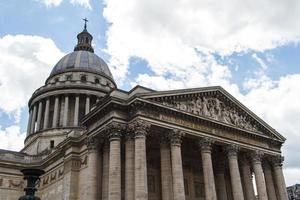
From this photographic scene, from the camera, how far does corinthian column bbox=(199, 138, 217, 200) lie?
33.3 metres

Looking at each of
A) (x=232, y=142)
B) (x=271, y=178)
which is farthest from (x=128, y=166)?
(x=271, y=178)

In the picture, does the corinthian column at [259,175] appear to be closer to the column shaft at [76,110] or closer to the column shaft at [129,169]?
the column shaft at [129,169]

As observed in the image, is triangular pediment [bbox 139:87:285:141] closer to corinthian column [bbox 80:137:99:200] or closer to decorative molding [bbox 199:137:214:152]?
decorative molding [bbox 199:137:214:152]

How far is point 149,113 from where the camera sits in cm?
3325

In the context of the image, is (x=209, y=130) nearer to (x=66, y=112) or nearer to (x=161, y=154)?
(x=161, y=154)

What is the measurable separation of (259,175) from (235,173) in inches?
159

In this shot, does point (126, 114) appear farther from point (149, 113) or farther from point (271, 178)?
point (271, 178)

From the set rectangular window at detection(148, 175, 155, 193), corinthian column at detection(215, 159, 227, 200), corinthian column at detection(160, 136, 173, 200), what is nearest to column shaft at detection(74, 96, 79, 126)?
rectangular window at detection(148, 175, 155, 193)

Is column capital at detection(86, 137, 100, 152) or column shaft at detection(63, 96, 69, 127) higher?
column shaft at detection(63, 96, 69, 127)

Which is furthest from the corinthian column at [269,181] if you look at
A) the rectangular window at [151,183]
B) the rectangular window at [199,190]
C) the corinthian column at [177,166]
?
the corinthian column at [177,166]

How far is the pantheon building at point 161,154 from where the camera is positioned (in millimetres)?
32156

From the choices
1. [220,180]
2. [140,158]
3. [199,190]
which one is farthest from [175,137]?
[220,180]

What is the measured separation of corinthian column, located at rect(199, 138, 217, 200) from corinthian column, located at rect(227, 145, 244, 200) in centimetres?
301

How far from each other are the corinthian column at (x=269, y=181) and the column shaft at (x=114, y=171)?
2024cm
